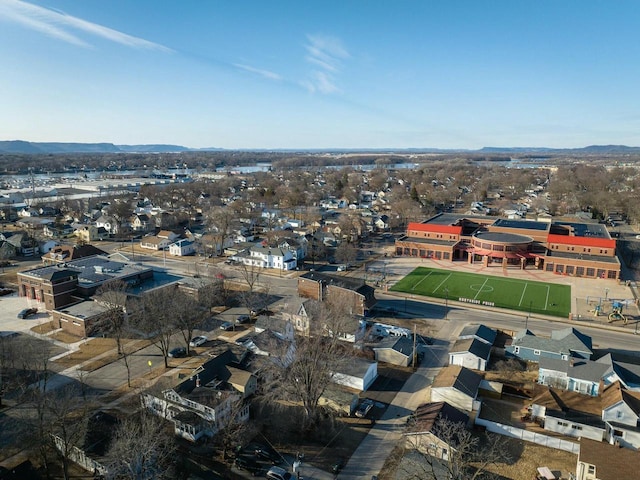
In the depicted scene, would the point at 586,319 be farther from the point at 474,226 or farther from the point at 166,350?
the point at 166,350

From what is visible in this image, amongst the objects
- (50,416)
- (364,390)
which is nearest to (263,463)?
(364,390)

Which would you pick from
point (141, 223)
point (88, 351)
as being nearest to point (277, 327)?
point (88, 351)

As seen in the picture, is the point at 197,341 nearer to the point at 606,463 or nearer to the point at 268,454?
the point at 268,454

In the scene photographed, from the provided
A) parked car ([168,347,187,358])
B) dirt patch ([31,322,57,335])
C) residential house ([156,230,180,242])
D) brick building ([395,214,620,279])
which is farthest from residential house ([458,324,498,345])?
residential house ([156,230,180,242])

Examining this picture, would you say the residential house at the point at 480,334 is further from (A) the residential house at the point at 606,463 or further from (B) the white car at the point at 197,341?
(B) the white car at the point at 197,341

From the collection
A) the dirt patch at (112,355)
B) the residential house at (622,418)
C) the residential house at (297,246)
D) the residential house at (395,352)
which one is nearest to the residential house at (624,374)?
the residential house at (622,418)

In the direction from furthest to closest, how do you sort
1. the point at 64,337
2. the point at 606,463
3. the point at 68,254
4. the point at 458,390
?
1. the point at 68,254
2. the point at 64,337
3. the point at 458,390
4. the point at 606,463

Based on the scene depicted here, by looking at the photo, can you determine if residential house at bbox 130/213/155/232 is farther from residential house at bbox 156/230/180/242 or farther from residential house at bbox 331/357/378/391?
residential house at bbox 331/357/378/391
